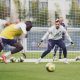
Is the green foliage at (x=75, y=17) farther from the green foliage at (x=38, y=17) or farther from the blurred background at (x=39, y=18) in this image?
the green foliage at (x=38, y=17)

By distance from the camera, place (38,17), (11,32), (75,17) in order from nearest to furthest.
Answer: (11,32), (38,17), (75,17)

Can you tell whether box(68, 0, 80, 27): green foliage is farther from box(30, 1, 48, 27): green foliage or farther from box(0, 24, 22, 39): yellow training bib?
box(0, 24, 22, 39): yellow training bib

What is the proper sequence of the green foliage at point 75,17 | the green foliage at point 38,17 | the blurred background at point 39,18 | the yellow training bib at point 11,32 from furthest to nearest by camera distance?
the green foliage at point 75,17
the green foliage at point 38,17
the blurred background at point 39,18
the yellow training bib at point 11,32

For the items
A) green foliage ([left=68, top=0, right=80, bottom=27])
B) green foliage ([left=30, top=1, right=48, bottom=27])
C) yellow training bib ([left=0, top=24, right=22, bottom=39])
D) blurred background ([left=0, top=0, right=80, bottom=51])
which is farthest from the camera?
green foliage ([left=68, top=0, right=80, bottom=27])

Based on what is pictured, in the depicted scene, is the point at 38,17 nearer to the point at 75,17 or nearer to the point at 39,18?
the point at 39,18

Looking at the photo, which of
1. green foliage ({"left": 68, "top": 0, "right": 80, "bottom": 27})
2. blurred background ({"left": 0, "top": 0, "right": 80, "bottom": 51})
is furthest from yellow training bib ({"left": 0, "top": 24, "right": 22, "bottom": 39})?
green foliage ({"left": 68, "top": 0, "right": 80, "bottom": 27})

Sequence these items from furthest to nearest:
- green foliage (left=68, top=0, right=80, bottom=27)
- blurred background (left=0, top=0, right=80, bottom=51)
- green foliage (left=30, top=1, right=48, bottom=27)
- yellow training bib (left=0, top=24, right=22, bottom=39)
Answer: green foliage (left=68, top=0, right=80, bottom=27)
green foliage (left=30, top=1, right=48, bottom=27)
blurred background (left=0, top=0, right=80, bottom=51)
yellow training bib (left=0, top=24, right=22, bottom=39)

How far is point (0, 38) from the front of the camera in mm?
13930

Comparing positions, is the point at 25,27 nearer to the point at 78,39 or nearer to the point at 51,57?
the point at 51,57

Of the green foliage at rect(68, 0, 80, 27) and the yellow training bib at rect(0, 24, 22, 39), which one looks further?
the green foliage at rect(68, 0, 80, 27)

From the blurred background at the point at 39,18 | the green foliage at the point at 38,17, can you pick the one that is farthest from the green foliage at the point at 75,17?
the green foliage at the point at 38,17

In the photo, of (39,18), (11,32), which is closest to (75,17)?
(39,18)

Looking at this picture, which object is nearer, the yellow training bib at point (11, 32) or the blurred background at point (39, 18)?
the yellow training bib at point (11, 32)

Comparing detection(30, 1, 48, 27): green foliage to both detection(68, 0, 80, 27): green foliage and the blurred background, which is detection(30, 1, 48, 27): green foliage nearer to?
the blurred background
